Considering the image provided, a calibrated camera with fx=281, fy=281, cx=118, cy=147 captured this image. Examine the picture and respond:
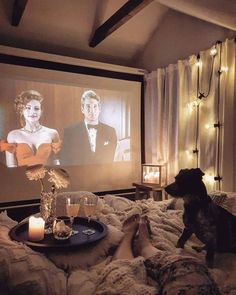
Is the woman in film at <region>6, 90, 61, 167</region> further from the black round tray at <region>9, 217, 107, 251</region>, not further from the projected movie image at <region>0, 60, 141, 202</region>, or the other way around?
the black round tray at <region>9, 217, 107, 251</region>

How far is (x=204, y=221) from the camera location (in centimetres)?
158

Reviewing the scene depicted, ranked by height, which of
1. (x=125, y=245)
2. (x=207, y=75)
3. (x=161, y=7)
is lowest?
(x=125, y=245)

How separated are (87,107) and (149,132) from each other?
1.06 meters

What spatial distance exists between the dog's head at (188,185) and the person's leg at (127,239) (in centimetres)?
30

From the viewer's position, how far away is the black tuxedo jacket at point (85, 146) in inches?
151

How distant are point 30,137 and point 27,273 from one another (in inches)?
101

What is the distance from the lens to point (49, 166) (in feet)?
12.1

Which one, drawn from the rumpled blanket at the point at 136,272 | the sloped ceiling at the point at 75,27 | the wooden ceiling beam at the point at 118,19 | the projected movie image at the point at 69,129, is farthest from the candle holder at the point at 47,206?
the sloped ceiling at the point at 75,27

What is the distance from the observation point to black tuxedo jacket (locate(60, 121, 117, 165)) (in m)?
3.83

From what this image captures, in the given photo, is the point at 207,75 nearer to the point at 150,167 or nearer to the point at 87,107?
the point at 150,167

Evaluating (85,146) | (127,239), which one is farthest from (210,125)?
(127,239)

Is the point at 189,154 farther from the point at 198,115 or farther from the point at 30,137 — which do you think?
the point at 30,137

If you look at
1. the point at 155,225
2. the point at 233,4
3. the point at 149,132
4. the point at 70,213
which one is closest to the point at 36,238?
the point at 70,213

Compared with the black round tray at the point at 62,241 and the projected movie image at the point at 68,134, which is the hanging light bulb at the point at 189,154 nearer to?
the projected movie image at the point at 68,134
